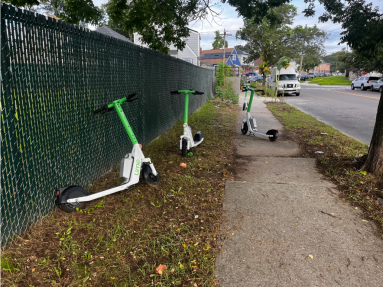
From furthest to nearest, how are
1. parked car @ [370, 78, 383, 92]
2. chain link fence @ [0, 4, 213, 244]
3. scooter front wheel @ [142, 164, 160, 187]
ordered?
parked car @ [370, 78, 383, 92]
scooter front wheel @ [142, 164, 160, 187]
chain link fence @ [0, 4, 213, 244]

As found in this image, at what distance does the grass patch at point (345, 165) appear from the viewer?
3.77 metres

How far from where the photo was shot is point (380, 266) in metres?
2.54

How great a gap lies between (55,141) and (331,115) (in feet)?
40.8

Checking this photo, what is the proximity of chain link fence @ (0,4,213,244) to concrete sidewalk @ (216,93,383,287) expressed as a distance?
6.25 feet

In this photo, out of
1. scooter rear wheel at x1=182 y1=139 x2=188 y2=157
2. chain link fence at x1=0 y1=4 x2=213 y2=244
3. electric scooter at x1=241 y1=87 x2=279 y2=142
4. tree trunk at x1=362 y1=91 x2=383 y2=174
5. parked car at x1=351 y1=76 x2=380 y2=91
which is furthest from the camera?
parked car at x1=351 y1=76 x2=380 y2=91

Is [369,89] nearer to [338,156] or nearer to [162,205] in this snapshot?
[338,156]

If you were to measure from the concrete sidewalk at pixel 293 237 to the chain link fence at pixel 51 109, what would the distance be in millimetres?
1905

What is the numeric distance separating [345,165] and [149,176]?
11.4 feet

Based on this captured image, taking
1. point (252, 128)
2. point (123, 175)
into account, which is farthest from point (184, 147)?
point (252, 128)

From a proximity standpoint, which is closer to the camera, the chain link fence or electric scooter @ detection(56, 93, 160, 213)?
the chain link fence

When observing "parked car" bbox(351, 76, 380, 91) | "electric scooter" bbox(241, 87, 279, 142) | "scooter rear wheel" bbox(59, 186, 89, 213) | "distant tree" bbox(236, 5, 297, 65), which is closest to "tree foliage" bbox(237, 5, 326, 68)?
"distant tree" bbox(236, 5, 297, 65)

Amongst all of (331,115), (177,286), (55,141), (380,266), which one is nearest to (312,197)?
(380,266)

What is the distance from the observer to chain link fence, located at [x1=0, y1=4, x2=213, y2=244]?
2.53 m

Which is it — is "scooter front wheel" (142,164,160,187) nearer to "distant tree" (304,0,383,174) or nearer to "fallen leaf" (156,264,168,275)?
"fallen leaf" (156,264,168,275)
